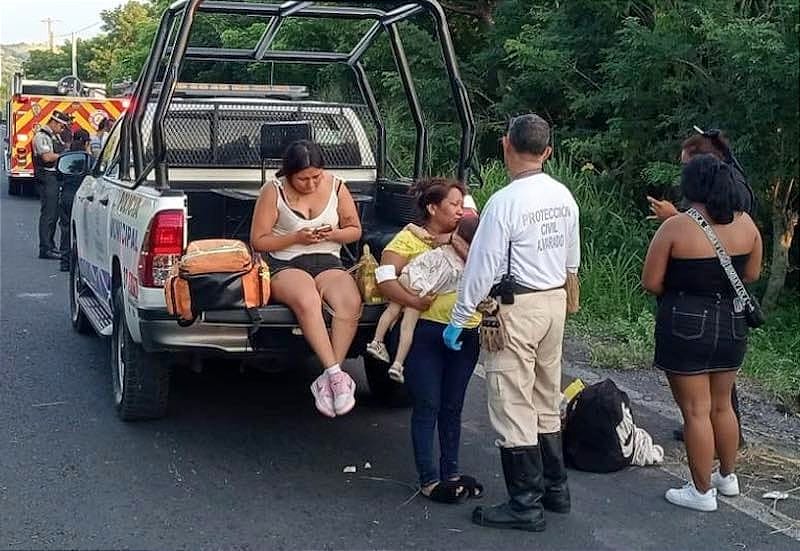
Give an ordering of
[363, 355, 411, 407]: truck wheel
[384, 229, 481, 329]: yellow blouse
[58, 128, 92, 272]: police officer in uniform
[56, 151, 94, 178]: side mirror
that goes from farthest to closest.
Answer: [58, 128, 92, 272]: police officer in uniform, [56, 151, 94, 178]: side mirror, [363, 355, 411, 407]: truck wheel, [384, 229, 481, 329]: yellow blouse

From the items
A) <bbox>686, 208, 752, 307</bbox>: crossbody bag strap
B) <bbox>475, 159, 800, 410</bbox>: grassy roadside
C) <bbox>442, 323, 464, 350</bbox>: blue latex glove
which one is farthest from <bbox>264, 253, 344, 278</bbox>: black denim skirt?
<bbox>475, 159, 800, 410</bbox>: grassy roadside

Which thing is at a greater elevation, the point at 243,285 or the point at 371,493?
the point at 243,285

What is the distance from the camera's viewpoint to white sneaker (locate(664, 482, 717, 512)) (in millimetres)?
4715

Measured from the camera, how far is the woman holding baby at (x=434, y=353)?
4.70 m

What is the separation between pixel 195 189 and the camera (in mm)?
6480

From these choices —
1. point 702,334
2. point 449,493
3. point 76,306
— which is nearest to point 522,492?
point 449,493

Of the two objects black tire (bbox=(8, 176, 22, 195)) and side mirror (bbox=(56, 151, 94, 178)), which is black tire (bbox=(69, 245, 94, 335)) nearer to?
side mirror (bbox=(56, 151, 94, 178))

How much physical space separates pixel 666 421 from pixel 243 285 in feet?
8.97

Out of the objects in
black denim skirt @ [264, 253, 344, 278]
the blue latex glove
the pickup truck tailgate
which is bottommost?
the pickup truck tailgate

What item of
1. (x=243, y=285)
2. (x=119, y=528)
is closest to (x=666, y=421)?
(x=243, y=285)

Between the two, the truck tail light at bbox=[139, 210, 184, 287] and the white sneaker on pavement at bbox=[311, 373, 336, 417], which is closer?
the white sneaker on pavement at bbox=[311, 373, 336, 417]

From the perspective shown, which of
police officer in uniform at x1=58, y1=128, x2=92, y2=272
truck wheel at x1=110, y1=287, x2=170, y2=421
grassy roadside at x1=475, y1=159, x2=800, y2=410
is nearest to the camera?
truck wheel at x1=110, y1=287, x2=170, y2=421

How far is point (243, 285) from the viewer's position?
487 cm

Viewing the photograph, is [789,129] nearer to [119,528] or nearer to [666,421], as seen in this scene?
[666,421]
